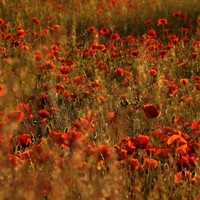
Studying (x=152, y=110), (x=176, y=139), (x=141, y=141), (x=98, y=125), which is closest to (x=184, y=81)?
(x=98, y=125)

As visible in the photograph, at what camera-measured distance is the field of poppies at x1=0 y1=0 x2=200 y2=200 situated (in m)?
1.58

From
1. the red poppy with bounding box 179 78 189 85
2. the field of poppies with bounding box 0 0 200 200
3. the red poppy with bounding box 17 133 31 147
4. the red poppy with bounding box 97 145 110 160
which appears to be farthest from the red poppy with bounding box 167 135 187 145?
the red poppy with bounding box 179 78 189 85

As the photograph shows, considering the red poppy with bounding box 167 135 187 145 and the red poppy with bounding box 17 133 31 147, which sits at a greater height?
the red poppy with bounding box 17 133 31 147

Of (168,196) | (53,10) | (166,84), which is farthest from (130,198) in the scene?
(53,10)

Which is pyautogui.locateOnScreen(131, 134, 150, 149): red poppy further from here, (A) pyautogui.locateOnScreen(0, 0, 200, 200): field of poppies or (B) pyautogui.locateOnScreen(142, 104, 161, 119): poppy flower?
(B) pyautogui.locateOnScreen(142, 104, 161, 119): poppy flower

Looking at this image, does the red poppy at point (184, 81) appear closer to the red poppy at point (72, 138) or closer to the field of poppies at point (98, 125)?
the field of poppies at point (98, 125)

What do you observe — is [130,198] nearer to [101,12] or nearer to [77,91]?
[77,91]

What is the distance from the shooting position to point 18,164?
1664mm

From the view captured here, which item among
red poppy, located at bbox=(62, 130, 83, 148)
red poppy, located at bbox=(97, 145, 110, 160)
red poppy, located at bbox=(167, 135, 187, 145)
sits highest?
red poppy, located at bbox=(62, 130, 83, 148)

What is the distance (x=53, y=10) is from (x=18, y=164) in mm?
5509

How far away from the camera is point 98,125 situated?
235 centimetres

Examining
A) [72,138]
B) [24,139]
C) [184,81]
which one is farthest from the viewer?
[184,81]

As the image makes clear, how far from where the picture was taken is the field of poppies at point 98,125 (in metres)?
1.58

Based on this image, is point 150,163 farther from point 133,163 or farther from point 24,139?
point 24,139
